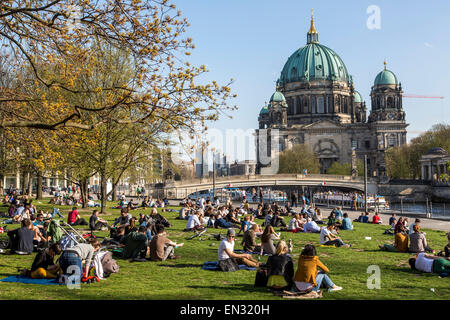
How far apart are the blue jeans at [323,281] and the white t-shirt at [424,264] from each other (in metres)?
3.53

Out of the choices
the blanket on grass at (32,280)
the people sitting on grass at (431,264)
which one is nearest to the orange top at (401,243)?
the people sitting on grass at (431,264)

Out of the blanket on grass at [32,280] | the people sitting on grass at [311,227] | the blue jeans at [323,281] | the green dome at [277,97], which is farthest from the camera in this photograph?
the green dome at [277,97]

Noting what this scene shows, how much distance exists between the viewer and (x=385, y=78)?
114 metres

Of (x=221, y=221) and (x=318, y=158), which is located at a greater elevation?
(x=318, y=158)

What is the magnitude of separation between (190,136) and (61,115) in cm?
431

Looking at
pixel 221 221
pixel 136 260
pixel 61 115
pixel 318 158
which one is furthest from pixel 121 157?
pixel 318 158

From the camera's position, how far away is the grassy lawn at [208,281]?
947 cm

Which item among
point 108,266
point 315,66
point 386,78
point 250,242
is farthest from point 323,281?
point 315,66

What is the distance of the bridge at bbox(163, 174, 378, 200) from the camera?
6224cm

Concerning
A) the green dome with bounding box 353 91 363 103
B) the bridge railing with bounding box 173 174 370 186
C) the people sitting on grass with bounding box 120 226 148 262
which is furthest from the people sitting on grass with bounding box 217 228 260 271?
the green dome with bounding box 353 91 363 103

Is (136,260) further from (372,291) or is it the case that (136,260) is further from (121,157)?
(121,157)

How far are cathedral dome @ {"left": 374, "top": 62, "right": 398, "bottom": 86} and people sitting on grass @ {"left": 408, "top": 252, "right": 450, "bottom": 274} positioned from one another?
108108 mm

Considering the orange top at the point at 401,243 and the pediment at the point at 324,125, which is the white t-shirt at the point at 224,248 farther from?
the pediment at the point at 324,125

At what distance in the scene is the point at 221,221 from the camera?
75.4 feet
